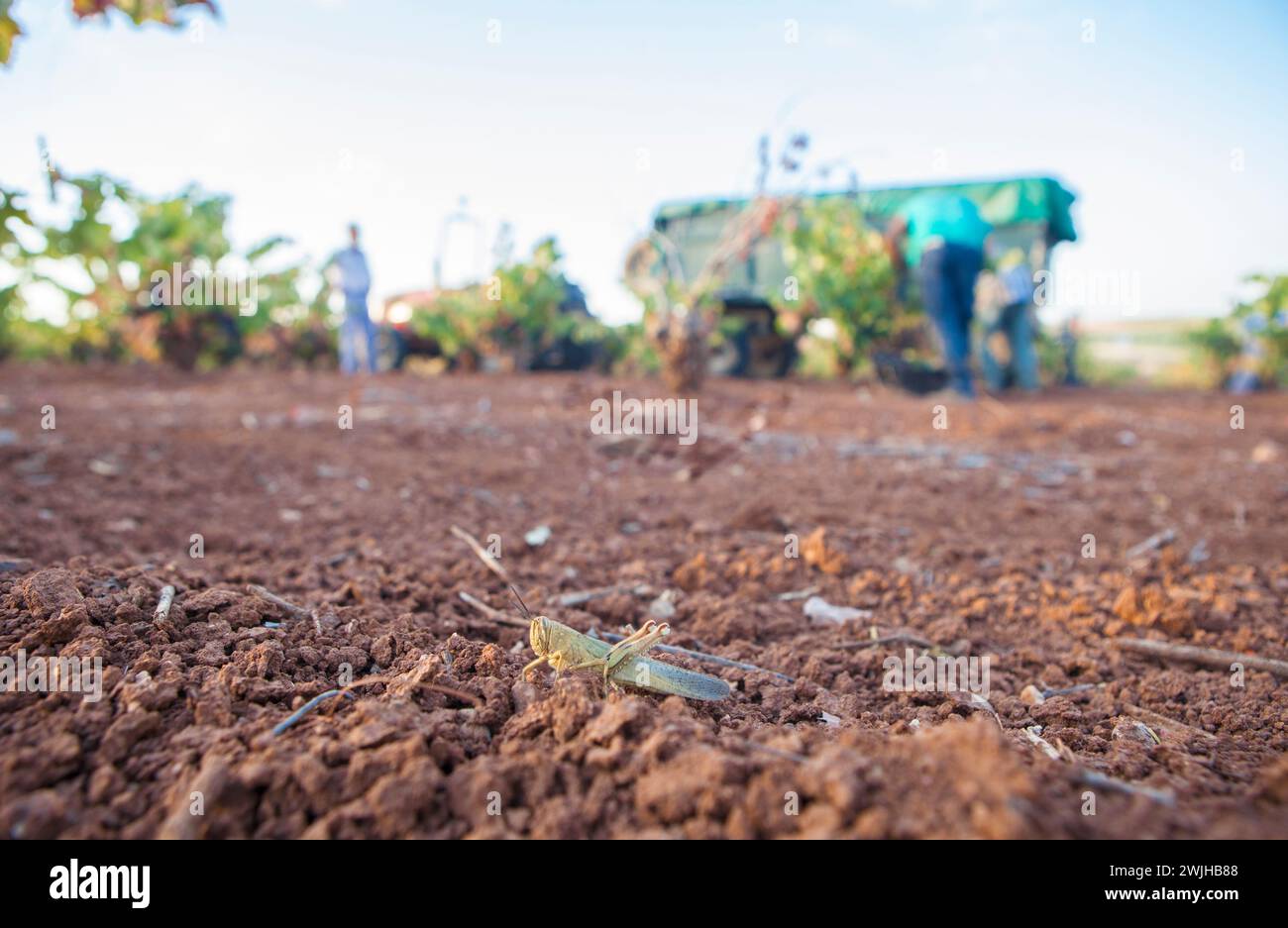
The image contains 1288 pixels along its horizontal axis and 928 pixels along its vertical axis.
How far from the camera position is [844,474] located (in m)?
4.77

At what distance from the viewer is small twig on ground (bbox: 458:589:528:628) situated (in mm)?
Result: 2170

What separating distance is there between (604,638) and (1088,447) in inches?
206

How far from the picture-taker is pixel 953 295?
27.5 ft

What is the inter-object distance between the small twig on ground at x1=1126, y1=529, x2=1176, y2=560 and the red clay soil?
0.03m

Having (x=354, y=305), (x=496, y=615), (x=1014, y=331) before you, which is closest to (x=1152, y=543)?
(x=496, y=615)

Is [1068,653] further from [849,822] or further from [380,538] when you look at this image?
[380,538]

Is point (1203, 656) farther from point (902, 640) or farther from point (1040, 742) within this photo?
point (1040, 742)

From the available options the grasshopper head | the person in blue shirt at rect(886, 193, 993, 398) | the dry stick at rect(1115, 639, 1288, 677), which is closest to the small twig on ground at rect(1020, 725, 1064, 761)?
the dry stick at rect(1115, 639, 1288, 677)

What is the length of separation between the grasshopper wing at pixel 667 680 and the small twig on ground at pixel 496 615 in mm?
605

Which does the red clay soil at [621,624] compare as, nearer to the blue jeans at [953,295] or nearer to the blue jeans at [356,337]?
the blue jeans at [953,295]

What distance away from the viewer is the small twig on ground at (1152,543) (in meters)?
3.43

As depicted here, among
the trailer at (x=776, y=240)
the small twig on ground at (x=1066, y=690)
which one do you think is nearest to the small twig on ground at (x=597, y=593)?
the small twig on ground at (x=1066, y=690)

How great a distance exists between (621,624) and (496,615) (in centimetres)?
38
